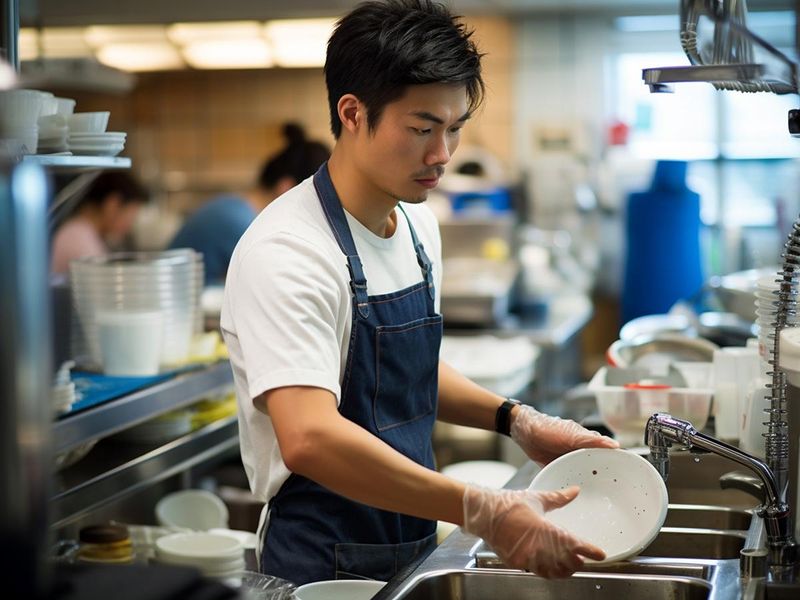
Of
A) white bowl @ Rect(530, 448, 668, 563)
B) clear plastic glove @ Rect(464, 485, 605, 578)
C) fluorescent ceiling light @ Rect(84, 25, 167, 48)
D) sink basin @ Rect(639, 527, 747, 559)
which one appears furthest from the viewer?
fluorescent ceiling light @ Rect(84, 25, 167, 48)

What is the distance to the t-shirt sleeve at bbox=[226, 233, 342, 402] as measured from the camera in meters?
1.64

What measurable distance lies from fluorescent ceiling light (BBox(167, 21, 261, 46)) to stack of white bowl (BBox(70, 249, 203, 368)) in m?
3.50

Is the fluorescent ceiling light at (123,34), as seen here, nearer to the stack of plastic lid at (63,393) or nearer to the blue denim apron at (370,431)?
the stack of plastic lid at (63,393)

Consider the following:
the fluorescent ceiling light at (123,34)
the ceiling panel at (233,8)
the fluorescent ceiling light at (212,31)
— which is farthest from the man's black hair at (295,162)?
the fluorescent ceiling light at (123,34)

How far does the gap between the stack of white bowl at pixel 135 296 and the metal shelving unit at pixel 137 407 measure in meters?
0.09

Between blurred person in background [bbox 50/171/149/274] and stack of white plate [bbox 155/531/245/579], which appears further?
blurred person in background [bbox 50/171/149/274]

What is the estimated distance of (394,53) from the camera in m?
1.80

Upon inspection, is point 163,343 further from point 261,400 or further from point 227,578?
point 261,400

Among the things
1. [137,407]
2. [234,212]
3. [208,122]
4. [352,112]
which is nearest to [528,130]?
[208,122]

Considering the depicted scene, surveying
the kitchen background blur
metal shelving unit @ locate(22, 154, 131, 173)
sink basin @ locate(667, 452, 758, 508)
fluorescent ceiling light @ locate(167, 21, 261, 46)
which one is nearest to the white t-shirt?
metal shelving unit @ locate(22, 154, 131, 173)

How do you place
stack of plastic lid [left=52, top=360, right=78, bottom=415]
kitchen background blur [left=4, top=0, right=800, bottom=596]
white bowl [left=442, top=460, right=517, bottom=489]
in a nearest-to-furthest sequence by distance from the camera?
1. stack of plastic lid [left=52, top=360, right=78, bottom=415]
2. white bowl [left=442, top=460, right=517, bottom=489]
3. kitchen background blur [left=4, top=0, right=800, bottom=596]

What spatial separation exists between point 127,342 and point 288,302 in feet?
4.22

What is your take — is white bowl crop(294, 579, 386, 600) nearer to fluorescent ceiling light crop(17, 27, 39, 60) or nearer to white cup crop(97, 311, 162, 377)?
white cup crop(97, 311, 162, 377)

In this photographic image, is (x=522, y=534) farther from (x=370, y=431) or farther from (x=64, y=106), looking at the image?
(x=64, y=106)
